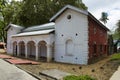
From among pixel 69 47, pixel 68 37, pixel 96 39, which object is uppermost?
pixel 68 37

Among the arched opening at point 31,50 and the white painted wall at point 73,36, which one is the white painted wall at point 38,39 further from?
the white painted wall at point 73,36

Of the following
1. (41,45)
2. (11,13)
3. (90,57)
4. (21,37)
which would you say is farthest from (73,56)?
(11,13)

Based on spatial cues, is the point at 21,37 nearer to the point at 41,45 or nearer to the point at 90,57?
the point at 41,45

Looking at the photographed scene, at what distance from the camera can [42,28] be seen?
109 ft

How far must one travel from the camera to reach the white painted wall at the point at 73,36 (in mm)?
24484

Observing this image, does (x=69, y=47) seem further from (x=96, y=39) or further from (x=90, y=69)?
(x=90, y=69)

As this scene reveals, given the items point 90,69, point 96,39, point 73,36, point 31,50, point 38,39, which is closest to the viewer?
point 90,69

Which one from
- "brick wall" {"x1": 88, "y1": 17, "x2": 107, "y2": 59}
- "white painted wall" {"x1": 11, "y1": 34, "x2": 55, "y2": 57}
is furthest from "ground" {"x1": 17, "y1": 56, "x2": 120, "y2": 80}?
"white painted wall" {"x1": 11, "y1": 34, "x2": 55, "y2": 57}

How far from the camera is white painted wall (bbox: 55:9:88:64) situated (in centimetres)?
2448

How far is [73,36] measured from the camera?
25.5 meters

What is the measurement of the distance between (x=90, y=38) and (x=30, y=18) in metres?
20.8

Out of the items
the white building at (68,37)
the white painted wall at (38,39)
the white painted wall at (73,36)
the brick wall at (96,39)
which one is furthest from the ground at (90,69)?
the white painted wall at (38,39)

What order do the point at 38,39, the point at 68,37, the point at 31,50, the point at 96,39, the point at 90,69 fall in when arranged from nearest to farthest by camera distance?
the point at 90,69
the point at 68,37
the point at 96,39
the point at 38,39
the point at 31,50

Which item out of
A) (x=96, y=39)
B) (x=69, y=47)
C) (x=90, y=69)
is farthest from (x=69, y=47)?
(x=90, y=69)
